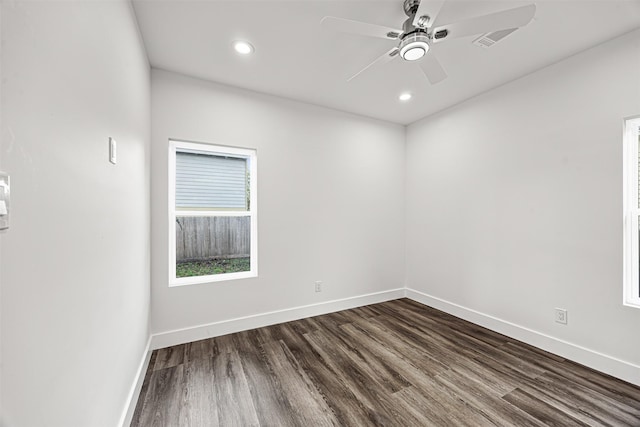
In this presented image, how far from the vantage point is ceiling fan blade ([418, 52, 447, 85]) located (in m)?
1.92

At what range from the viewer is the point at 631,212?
6.81 feet

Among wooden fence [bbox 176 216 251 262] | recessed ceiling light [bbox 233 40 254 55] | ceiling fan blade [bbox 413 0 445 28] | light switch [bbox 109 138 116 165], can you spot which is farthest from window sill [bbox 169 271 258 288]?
ceiling fan blade [bbox 413 0 445 28]

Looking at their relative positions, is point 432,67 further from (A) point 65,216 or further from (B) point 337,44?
(A) point 65,216

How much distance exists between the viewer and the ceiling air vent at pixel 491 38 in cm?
200

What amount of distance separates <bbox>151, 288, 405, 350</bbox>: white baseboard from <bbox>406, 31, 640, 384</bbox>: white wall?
954 mm

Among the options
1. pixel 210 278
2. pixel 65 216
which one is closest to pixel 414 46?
pixel 65 216

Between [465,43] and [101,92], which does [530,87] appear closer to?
[465,43]

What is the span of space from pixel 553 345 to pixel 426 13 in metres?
2.98

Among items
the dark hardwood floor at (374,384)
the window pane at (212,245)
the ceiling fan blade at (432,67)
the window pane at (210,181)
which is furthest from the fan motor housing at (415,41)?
the dark hardwood floor at (374,384)

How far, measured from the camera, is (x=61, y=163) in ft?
2.81

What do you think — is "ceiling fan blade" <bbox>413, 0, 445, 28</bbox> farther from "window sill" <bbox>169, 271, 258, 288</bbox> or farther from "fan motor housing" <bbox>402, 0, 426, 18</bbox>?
"window sill" <bbox>169, 271, 258, 288</bbox>

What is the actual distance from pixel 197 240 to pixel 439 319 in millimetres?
3013

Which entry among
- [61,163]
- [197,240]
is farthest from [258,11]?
[197,240]

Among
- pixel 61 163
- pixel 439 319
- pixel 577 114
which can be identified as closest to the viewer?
pixel 61 163
